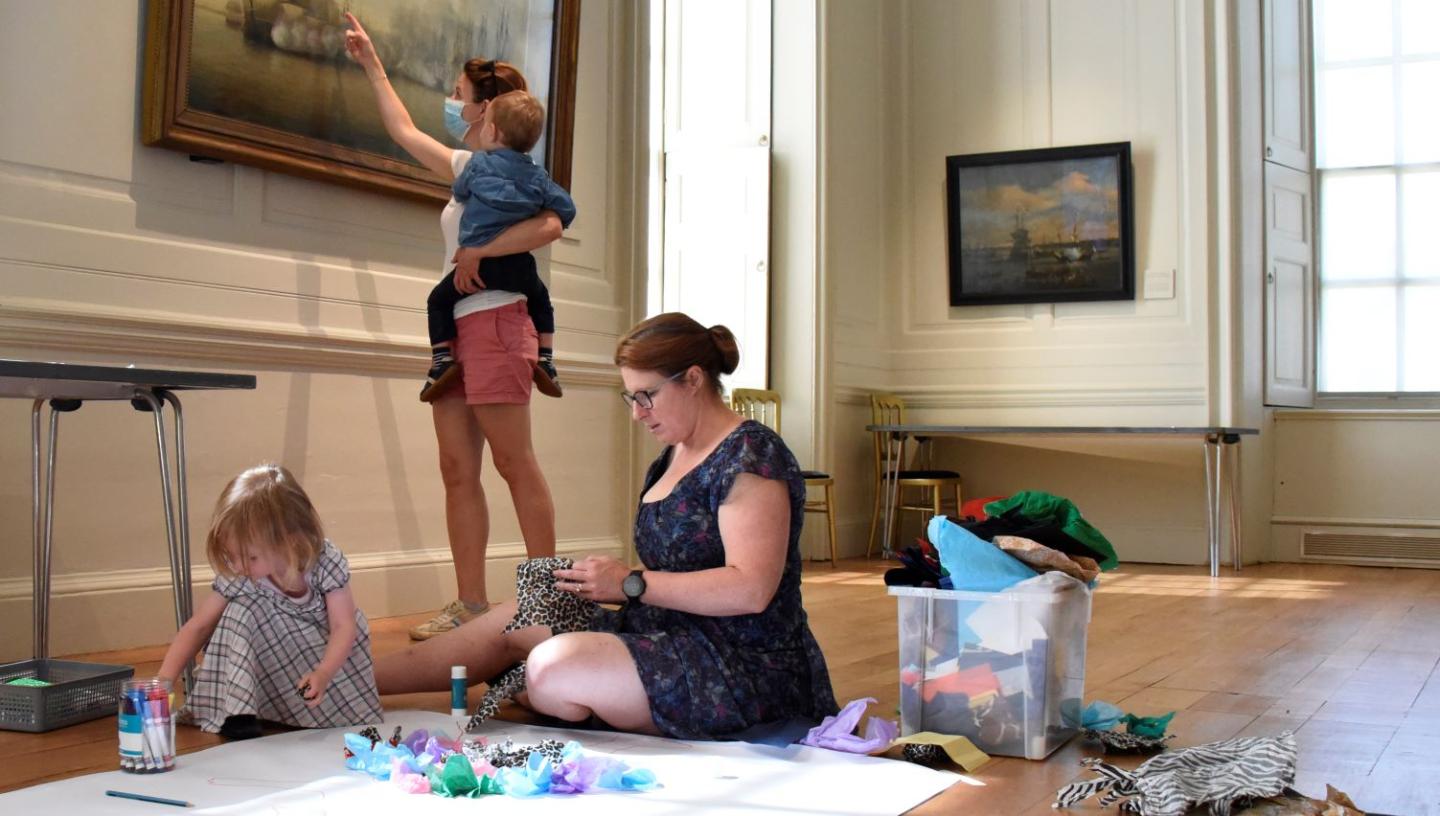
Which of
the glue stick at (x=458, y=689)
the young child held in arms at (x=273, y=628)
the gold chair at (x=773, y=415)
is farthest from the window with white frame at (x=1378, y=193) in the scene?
the young child held in arms at (x=273, y=628)

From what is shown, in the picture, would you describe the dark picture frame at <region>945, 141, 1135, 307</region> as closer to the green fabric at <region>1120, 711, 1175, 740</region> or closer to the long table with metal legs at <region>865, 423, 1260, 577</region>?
the long table with metal legs at <region>865, 423, 1260, 577</region>

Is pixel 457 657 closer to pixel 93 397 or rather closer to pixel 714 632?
pixel 714 632

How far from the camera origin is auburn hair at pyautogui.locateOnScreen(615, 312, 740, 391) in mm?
2303

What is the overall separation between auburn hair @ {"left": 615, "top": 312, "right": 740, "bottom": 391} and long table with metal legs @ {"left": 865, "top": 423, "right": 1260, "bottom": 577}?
4.17m

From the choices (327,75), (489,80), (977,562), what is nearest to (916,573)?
(977,562)

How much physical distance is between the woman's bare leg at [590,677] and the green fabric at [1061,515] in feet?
2.48

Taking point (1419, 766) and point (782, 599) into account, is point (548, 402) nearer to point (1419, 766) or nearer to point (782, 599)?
point (782, 599)

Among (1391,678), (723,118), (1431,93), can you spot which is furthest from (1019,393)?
(1391,678)

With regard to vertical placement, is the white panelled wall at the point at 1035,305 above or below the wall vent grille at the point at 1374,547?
above

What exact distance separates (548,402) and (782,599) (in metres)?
2.44

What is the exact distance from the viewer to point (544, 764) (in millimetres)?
2057

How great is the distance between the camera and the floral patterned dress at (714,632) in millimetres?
2346

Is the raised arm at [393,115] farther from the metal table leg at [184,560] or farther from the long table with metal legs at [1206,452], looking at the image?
the long table with metal legs at [1206,452]

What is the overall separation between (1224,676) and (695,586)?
163cm
